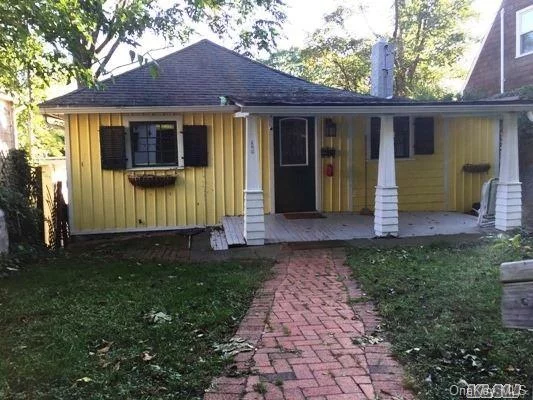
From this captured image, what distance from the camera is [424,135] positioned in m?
10.1

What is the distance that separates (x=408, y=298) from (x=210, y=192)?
18.6ft

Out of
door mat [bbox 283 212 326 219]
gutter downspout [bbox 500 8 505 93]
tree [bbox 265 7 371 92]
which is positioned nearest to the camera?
door mat [bbox 283 212 326 219]

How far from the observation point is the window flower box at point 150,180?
9.10m

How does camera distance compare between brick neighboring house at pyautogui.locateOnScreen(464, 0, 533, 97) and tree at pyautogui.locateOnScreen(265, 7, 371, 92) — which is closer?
brick neighboring house at pyautogui.locateOnScreen(464, 0, 533, 97)

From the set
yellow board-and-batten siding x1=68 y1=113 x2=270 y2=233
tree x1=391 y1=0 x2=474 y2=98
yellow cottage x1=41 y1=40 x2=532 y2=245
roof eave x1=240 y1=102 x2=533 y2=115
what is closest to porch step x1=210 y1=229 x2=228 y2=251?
yellow cottage x1=41 y1=40 x2=532 y2=245

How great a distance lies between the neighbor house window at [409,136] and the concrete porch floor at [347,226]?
131cm

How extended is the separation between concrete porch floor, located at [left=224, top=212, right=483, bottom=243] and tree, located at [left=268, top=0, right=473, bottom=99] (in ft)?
27.9

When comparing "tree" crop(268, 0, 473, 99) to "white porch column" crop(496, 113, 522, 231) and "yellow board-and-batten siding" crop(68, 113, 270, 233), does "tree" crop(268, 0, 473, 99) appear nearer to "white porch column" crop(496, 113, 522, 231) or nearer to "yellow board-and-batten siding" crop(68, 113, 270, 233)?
"white porch column" crop(496, 113, 522, 231)

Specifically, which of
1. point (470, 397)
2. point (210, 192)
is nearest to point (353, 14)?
point (210, 192)

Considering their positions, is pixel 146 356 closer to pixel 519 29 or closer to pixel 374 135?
pixel 374 135

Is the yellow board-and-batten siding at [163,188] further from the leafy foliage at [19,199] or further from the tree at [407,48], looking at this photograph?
the tree at [407,48]

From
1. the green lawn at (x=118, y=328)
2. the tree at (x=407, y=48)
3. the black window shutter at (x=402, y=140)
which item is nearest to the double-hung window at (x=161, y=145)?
the green lawn at (x=118, y=328)

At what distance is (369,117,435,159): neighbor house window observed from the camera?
398 inches

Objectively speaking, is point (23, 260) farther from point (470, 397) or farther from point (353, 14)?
point (353, 14)
